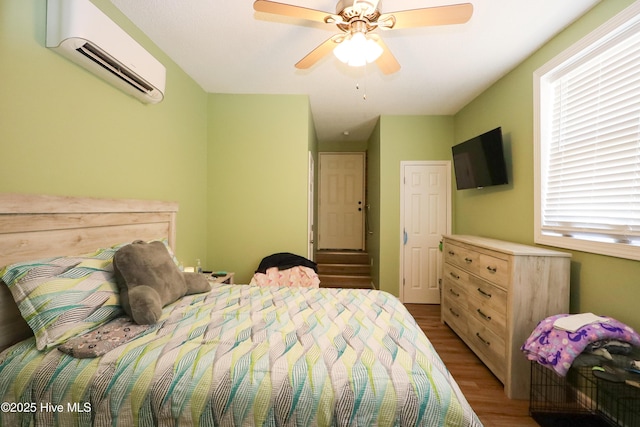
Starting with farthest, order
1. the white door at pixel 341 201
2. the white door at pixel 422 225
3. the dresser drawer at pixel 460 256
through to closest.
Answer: the white door at pixel 341 201 < the white door at pixel 422 225 < the dresser drawer at pixel 460 256

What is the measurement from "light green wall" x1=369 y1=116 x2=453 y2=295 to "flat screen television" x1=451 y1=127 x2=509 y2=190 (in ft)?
1.88

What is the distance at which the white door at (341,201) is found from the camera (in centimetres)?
547

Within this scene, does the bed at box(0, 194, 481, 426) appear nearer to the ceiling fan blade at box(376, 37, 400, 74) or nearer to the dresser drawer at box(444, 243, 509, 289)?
the dresser drawer at box(444, 243, 509, 289)

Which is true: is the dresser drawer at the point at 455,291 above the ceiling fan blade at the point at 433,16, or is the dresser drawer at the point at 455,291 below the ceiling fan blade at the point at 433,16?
below

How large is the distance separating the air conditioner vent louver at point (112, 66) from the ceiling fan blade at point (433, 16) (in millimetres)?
1647

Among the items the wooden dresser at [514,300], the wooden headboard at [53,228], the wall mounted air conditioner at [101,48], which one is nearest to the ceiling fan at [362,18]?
the wall mounted air conditioner at [101,48]

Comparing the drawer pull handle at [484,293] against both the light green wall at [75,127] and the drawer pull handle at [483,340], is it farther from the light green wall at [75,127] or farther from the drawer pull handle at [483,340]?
the light green wall at [75,127]

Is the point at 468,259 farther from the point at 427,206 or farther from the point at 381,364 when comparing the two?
the point at 381,364

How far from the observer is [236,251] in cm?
320

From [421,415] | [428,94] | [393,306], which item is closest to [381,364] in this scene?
[421,415]

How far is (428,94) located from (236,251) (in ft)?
9.78

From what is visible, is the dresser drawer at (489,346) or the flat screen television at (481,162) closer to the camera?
the dresser drawer at (489,346)

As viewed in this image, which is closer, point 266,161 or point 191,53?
point 191,53

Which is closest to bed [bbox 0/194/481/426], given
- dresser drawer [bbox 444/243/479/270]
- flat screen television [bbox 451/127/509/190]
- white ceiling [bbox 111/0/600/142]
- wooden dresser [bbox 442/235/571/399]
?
wooden dresser [bbox 442/235/571/399]
